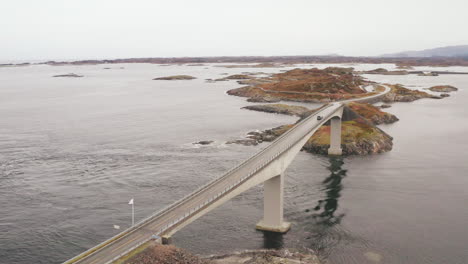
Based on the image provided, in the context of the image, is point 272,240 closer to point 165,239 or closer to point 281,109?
point 165,239

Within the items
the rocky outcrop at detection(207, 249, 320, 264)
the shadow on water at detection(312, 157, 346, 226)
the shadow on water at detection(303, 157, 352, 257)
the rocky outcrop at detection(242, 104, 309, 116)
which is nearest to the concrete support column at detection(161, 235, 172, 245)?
the rocky outcrop at detection(207, 249, 320, 264)

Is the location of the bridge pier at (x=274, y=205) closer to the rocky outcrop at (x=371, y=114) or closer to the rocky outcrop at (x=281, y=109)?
the rocky outcrop at (x=371, y=114)

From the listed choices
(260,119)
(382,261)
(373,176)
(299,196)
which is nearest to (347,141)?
(373,176)

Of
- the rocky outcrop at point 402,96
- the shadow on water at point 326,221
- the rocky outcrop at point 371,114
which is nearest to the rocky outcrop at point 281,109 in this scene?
the rocky outcrop at point 371,114

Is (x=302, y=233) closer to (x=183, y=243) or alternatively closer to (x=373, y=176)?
(x=183, y=243)

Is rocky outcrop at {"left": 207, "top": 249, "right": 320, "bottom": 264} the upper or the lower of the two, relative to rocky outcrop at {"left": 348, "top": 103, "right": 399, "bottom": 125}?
lower

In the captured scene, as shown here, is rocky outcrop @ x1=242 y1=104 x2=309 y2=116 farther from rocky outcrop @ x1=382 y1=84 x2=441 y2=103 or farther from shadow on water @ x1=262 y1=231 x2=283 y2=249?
shadow on water @ x1=262 y1=231 x2=283 y2=249
